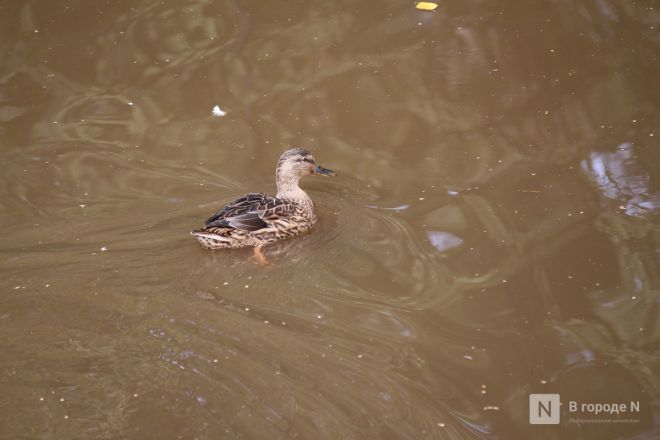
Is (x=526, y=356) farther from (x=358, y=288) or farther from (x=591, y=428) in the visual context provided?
(x=358, y=288)

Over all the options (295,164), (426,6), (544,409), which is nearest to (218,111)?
(295,164)

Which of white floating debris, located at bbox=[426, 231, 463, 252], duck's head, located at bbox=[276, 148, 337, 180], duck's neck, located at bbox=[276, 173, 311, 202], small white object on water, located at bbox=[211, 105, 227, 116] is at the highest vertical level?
small white object on water, located at bbox=[211, 105, 227, 116]

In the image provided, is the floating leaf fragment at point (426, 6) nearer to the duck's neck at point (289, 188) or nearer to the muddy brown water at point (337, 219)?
the muddy brown water at point (337, 219)

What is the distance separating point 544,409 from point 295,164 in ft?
9.77

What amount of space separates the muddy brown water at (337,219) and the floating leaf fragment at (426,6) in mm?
150

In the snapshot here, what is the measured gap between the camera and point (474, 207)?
6.01 meters

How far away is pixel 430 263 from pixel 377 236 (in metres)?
0.54

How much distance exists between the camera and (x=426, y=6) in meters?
8.75

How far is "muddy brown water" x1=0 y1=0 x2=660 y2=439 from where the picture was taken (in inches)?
171

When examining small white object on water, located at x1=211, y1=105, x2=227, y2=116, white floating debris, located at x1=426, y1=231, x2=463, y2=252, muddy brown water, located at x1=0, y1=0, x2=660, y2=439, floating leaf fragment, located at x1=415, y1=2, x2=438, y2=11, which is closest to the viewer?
muddy brown water, located at x1=0, y1=0, x2=660, y2=439

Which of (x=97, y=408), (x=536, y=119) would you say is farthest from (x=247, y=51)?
(x=97, y=408)

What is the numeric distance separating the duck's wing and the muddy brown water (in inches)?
10.3

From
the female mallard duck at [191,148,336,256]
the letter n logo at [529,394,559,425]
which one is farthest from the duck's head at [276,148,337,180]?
the letter n logo at [529,394,559,425]

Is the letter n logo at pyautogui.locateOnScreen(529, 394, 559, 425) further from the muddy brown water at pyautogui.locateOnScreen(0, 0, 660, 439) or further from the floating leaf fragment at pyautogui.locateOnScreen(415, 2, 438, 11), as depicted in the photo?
the floating leaf fragment at pyautogui.locateOnScreen(415, 2, 438, 11)
